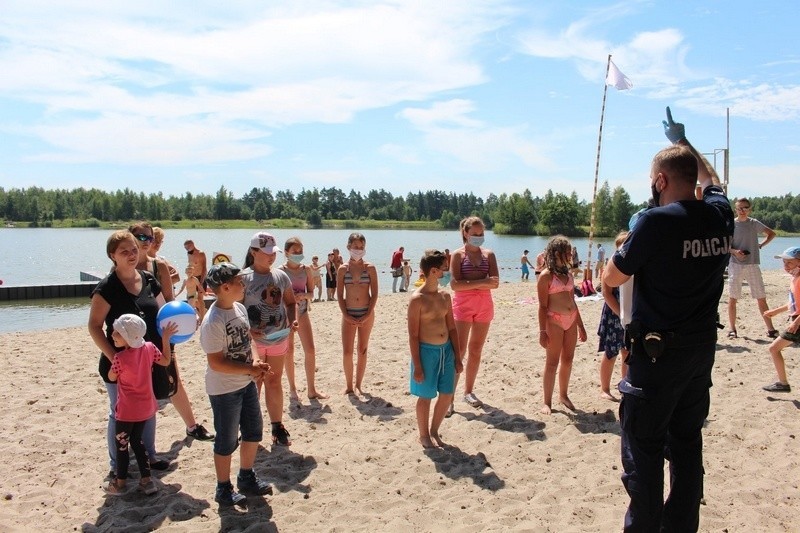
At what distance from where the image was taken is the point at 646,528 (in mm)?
3316

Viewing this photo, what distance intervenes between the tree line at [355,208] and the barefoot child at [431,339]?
10141 cm

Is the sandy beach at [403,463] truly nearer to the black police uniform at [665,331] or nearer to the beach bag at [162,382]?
the beach bag at [162,382]

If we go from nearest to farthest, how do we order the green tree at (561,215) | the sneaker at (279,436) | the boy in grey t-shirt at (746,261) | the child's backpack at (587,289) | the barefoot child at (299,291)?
1. the sneaker at (279,436)
2. the barefoot child at (299,291)
3. the boy in grey t-shirt at (746,261)
4. the child's backpack at (587,289)
5. the green tree at (561,215)

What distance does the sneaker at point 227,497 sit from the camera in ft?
14.5

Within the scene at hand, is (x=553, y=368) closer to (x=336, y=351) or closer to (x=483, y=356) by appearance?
(x=483, y=356)

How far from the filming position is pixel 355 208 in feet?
547

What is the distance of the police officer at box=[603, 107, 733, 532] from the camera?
3.23 meters

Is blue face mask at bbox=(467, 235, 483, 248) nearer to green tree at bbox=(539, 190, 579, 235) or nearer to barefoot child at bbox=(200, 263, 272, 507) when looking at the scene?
barefoot child at bbox=(200, 263, 272, 507)

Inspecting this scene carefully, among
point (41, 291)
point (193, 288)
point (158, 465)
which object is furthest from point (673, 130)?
point (41, 291)

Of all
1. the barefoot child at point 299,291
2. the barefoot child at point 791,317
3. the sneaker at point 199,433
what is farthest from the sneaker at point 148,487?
the barefoot child at point 791,317

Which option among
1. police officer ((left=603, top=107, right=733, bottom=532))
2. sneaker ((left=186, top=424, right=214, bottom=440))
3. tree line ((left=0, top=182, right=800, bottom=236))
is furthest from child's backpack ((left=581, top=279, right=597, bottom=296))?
tree line ((left=0, top=182, right=800, bottom=236))

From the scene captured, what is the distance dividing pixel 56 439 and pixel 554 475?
4.94 meters

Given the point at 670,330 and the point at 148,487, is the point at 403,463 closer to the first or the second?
the point at 148,487

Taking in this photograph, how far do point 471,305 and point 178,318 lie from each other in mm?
3208
